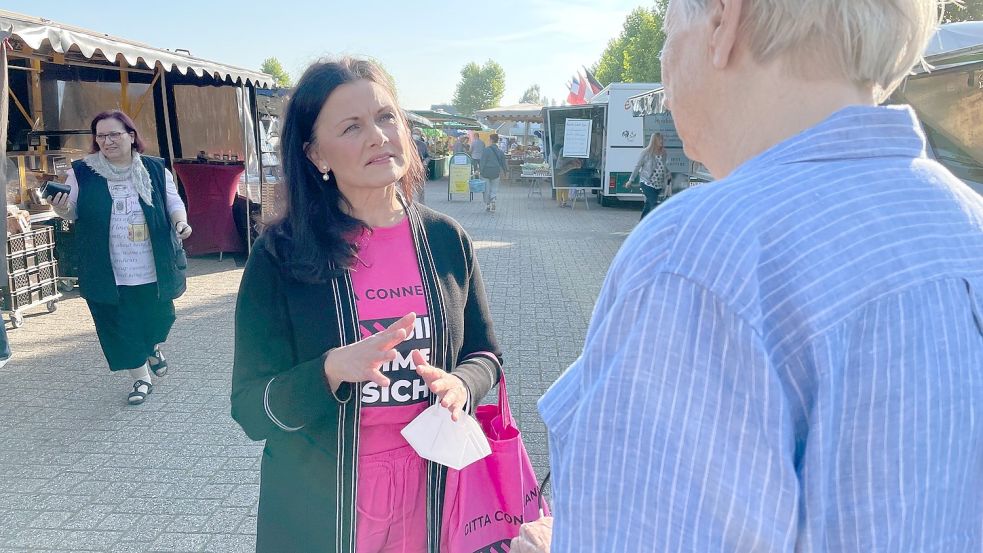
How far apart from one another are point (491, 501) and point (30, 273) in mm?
6933

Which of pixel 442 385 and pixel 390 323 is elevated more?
pixel 390 323

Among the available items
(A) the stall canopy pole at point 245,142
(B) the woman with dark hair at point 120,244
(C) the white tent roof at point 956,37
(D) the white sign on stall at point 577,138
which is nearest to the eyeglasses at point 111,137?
(B) the woman with dark hair at point 120,244

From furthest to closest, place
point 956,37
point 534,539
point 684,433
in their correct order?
point 956,37, point 534,539, point 684,433

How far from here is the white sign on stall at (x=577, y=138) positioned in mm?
17031

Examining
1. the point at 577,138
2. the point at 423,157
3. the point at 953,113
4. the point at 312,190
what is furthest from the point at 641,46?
the point at 312,190

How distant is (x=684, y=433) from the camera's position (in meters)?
0.68

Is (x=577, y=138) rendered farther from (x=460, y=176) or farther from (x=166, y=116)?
(x=166, y=116)

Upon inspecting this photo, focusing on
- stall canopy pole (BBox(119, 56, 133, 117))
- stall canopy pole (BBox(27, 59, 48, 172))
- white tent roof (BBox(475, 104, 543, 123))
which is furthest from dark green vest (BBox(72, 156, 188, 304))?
white tent roof (BBox(475, 104, 543, 123))

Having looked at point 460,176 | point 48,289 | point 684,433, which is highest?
point 684,433

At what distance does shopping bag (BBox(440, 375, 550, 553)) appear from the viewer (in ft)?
5.78

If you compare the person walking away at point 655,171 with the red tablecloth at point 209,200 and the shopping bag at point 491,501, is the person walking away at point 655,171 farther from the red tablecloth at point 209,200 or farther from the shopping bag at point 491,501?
the shopping bag at point 491,501

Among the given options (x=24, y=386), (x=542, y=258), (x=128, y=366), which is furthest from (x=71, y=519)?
(x=542, y=258)

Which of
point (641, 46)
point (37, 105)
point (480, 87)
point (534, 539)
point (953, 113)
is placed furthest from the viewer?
point (480, 87)

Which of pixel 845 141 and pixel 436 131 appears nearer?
pixel 845 141
